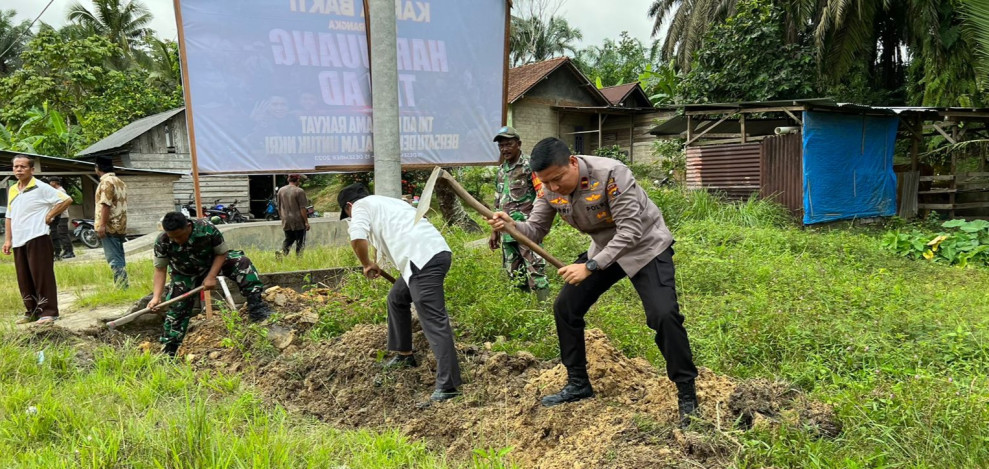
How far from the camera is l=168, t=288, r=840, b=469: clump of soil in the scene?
9.67ft

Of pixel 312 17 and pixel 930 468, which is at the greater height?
pixel 312 17

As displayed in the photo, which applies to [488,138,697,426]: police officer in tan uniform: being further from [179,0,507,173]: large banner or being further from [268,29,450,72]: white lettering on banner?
[268,29,450,72]: white lettering on banner

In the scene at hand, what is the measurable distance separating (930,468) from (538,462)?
5.16ft

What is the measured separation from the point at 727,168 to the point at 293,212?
8093mm

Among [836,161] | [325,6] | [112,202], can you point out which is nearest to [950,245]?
[836,161]

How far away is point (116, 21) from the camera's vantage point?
31.0m

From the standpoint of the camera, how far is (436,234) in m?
4.05

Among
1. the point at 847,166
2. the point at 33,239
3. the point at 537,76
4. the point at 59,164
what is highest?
the point at 537,76

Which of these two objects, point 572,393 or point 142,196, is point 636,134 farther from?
point 572,393

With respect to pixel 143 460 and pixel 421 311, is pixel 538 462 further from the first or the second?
pixel 143 460

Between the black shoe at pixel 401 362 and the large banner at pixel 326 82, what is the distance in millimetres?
2451

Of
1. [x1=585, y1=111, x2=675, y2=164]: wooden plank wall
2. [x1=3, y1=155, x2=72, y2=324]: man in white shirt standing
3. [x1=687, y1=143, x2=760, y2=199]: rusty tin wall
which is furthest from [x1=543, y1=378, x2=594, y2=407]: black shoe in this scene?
[x1=585, y1=111, x2=675, y2=164]: wooden plank wall

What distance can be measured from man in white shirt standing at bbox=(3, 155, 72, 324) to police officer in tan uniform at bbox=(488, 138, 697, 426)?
200 inches

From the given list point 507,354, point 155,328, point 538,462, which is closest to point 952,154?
point 507,354
